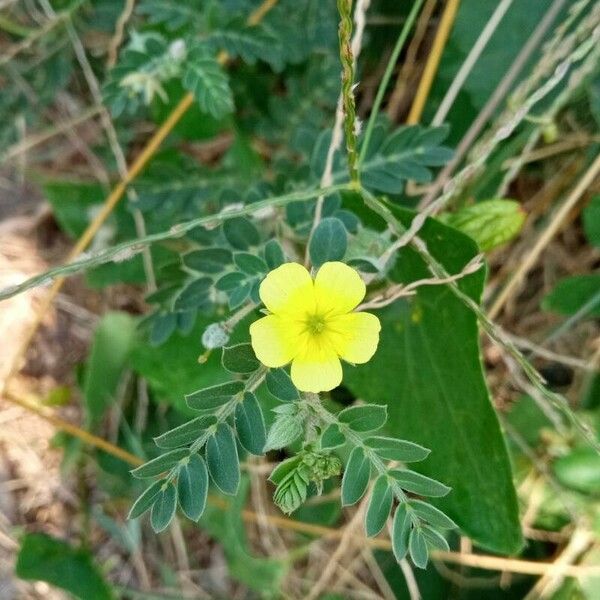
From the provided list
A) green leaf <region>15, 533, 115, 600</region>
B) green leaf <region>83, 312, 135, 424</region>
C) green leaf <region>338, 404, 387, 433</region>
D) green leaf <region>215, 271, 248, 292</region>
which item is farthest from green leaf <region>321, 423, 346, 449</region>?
green leaf <region>15, 533, 115, 600</region>

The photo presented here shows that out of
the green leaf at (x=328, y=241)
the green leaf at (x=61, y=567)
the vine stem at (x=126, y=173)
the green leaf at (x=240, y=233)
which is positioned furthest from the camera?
the green leaf at (x=61, y=567)

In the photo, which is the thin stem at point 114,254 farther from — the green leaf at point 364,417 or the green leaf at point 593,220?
the green leaf at point 593,220

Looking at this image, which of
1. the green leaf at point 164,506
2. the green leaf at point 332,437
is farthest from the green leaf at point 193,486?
the green leaf at point 332,437

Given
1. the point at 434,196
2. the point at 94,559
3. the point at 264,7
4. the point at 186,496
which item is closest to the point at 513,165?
the point at 434,196

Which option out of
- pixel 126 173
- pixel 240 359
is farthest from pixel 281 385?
pixel 126 173

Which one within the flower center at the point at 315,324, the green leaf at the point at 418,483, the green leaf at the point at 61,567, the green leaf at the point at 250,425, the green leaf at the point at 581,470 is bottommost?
the green leaf at the point at 61,567

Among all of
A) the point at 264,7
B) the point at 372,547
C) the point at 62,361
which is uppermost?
the point at 264,7

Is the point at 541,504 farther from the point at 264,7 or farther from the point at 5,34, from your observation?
the point at 5,34
